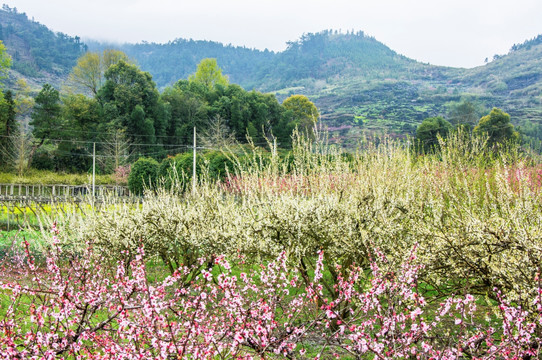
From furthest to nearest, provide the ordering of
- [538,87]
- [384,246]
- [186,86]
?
[538,87]
[186,86]
[384,246]

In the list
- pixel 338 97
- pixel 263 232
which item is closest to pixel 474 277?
pixel 263 232

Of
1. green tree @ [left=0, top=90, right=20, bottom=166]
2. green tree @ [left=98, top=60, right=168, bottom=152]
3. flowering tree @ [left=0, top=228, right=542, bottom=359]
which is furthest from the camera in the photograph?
green tree @ [left=98, top=60, right=168, bottom=152]

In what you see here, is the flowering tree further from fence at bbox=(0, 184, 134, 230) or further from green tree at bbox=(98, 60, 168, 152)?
green tree at bbox=(98, 60, 168, 152)

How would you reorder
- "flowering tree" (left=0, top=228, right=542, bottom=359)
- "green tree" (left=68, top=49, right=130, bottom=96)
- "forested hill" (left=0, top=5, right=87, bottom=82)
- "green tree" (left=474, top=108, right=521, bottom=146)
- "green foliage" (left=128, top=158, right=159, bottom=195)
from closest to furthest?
"flowering tree" (left=0, top=228, right=542, bottom=359), "green foliage" (left=128, top=158, right=159, bottom=195), "green tree" (left=474, top=108, right=521, bottom=146), "green tree" (left=68, top=49, right=130, bottom=96), "forested hill" (left=0, top=5, right=87, bottom=82)

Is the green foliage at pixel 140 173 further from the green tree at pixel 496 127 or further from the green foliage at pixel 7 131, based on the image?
the green tree at pixel 496 127

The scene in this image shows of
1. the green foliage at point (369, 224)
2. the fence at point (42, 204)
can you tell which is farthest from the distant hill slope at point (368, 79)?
the green foliage at point (369, 224)

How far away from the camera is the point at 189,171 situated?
87.5ft

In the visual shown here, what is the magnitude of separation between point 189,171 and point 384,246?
2139 cm

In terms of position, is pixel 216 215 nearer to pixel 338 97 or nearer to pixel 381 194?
pixel 381 194

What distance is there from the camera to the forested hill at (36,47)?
136m

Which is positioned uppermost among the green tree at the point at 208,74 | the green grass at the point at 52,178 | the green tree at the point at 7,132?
the green tree at the point at 208,74

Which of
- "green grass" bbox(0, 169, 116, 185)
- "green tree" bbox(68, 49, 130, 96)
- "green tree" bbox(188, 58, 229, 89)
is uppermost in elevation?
"green tree" bbox(188, 58, 229, 89)

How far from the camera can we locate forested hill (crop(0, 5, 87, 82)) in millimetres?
136200

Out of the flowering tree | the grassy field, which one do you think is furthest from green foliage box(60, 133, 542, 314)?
the flowering tree
